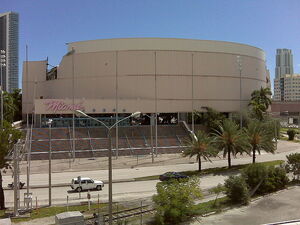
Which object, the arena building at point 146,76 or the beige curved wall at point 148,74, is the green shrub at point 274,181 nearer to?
the arena building at point 146,76

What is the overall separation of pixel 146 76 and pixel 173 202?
56072 mm

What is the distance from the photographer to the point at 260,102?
78625 millimetres

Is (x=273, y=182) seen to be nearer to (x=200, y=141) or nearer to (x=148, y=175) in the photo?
(x=200, y=141)

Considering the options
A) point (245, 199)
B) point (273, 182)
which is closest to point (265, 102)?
point (273, 182)

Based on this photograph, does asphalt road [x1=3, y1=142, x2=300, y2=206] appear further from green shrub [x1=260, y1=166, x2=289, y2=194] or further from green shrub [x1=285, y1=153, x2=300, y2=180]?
green shrub [x1=285, y1=153, x2=300, y2=180]

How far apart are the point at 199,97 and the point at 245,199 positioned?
175 ft

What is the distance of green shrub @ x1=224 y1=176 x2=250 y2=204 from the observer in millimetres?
25766

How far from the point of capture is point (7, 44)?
7356 cm

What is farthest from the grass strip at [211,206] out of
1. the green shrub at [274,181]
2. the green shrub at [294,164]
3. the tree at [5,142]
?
the tree at [5,142]

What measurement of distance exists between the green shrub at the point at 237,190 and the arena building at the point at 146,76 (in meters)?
47.1

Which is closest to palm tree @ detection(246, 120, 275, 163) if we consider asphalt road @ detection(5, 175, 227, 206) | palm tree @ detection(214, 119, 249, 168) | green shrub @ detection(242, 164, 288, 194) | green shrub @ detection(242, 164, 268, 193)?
palm tree @ detection(214, 119, 249, 168)

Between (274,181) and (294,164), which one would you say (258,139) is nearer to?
(294,164)

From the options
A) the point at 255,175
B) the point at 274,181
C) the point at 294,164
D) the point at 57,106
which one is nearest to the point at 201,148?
the point at 294,164

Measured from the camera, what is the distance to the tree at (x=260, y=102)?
242 feet
